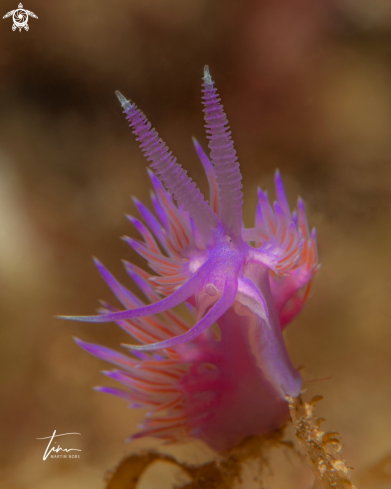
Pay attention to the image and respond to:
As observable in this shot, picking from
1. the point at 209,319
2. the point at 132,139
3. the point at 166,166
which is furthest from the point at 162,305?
the point at 132,139

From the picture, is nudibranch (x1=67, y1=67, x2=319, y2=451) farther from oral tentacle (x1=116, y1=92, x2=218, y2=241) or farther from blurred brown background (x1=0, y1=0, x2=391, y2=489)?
blurred brown background (x1=0, y1=0, x2=391, y2=489)

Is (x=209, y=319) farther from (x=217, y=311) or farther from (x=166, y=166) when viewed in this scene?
(x=166, y=166)

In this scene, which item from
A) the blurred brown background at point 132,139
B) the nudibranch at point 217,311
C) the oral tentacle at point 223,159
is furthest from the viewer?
the blurred brown background at point 132,139

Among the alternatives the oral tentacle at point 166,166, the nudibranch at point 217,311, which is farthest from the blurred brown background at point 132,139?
the oral tentacle at point 166,166

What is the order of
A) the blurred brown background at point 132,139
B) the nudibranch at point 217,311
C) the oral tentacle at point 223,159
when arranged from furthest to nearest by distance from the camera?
1. the blurred brown background at point 132,139
2. the nudibranch at point 217,311
3. the oral tentacle at point 223,159

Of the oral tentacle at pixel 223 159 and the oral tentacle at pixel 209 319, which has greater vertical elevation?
the oral tentacle at pixel 223 159

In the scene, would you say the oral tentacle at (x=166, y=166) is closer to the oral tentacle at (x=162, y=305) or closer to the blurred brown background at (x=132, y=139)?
the oral tentacle at (x=162, y=305)
